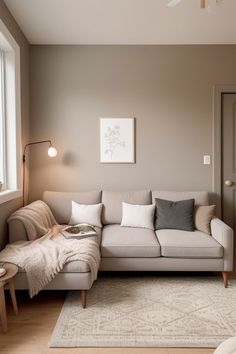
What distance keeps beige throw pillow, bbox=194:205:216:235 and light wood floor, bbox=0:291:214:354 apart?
1.50 meters

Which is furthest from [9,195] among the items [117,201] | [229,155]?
[229,155]

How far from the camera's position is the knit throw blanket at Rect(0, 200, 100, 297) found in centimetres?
233

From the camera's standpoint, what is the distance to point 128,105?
3.77 meters

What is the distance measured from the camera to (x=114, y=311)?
2346 mm

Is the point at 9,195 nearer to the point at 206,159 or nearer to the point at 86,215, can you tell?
the point at 86,215

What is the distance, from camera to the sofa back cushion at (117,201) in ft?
11.5

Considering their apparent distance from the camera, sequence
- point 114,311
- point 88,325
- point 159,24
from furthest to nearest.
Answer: point 159,24 < point 114,311 < point 88,325

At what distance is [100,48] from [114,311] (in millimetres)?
3158

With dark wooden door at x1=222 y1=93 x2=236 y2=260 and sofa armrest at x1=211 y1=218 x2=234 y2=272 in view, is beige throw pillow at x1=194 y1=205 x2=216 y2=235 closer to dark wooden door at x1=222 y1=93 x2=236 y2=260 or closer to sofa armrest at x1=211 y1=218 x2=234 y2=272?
sofa armrest at x1=211 y1=218 x2=234 y2=272

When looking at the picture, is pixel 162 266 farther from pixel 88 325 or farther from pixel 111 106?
pixel 111 106

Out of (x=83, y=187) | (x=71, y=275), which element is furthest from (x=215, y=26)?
(x=71, y=275)

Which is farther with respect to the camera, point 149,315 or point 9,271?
point 149,315

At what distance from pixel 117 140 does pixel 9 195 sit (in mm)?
1560

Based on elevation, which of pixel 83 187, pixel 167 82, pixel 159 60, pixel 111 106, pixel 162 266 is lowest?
pixel 162 266
